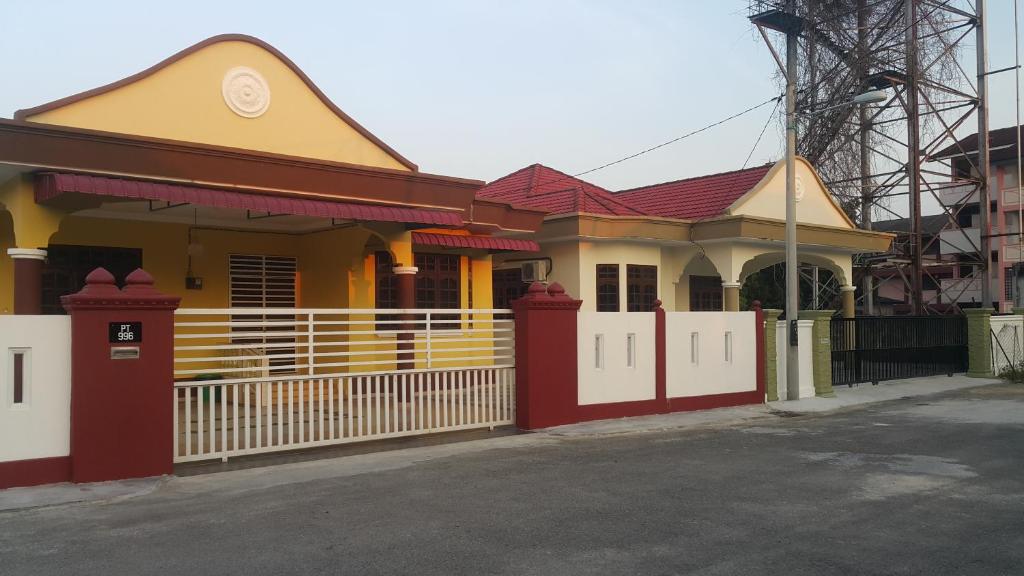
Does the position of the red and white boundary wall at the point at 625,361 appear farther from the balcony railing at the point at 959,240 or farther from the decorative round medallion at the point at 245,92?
the balcony railing at the point at 959,240

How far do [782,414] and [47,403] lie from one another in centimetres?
1108

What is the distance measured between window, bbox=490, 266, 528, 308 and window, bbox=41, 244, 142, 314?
8797 mm

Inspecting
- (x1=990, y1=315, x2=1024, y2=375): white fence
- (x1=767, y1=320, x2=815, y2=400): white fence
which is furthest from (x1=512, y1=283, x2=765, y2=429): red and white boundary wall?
(x1=990, y1=315, x2=1024, y2=375): white fence

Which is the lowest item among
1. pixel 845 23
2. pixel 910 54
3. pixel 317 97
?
pixel 317 97

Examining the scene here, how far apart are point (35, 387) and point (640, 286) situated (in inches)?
552

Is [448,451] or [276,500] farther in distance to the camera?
[448,451]

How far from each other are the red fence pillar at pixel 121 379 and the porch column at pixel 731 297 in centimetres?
1356

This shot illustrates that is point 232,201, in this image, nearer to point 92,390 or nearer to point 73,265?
point 73,265

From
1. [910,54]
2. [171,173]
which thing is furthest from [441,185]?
[910,54]

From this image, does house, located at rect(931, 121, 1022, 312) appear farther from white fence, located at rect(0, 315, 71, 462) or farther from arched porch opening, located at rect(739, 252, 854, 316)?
white fence, located at rect(0, 315, 71, 462)

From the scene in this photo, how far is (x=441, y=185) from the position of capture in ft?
47.2

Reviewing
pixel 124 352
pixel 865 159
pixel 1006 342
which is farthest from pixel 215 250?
pixel 865 159

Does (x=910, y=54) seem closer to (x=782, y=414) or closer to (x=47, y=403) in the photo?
(x=782, y=414)

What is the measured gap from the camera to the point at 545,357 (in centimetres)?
1170
